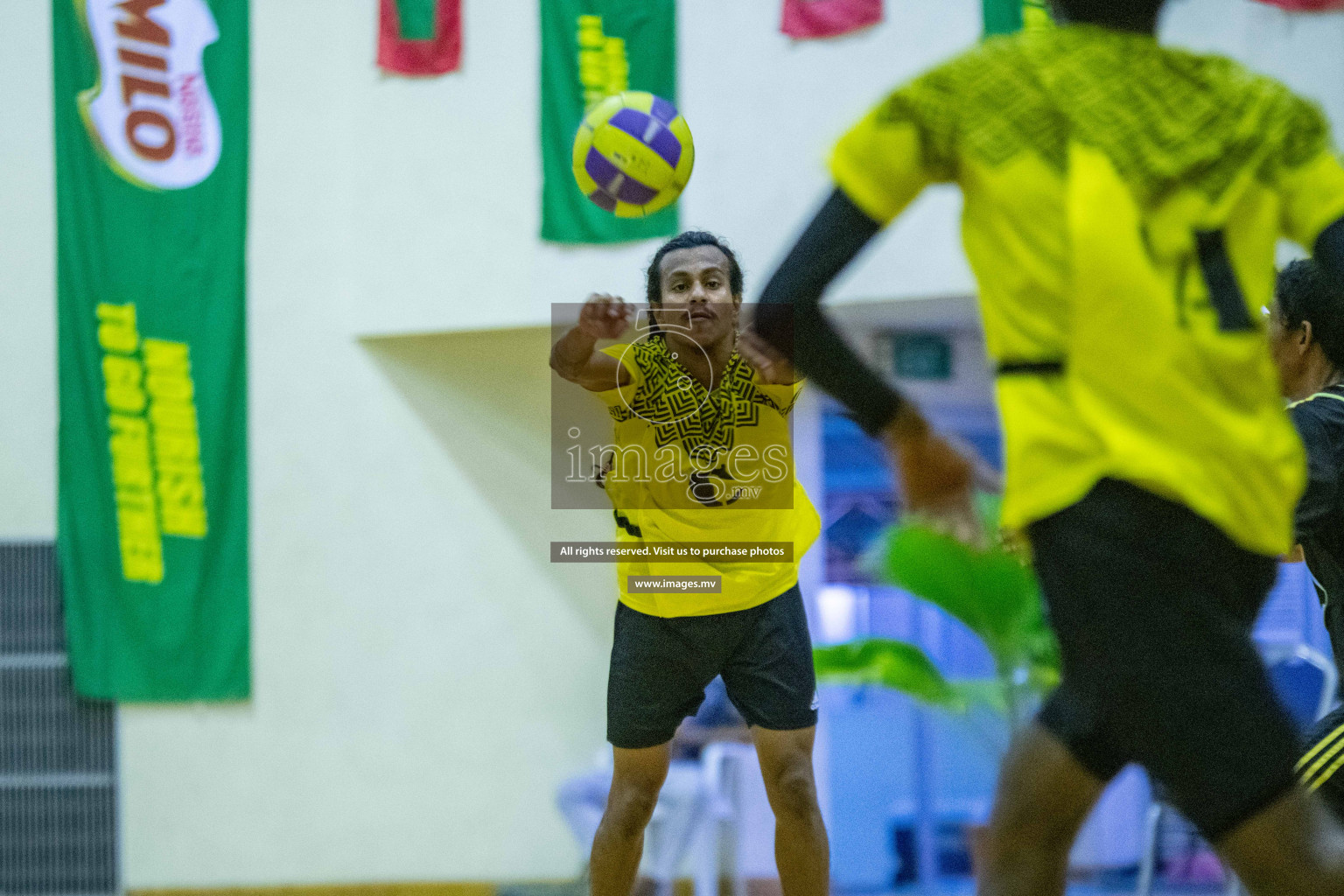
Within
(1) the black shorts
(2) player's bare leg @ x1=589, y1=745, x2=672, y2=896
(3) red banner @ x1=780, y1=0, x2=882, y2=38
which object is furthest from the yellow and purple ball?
(3) red banner @ x1=780, y1=0, x2=882, y2=38

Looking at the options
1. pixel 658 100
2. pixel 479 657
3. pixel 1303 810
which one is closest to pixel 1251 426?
pixel 1303 810

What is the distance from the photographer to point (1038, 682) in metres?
4.70

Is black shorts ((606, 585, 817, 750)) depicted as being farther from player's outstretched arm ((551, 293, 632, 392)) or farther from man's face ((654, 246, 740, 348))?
man's face ((654, 246, 740, 348))

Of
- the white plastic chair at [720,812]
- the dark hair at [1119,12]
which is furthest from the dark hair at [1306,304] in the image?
the white plastic chair at [720,812]

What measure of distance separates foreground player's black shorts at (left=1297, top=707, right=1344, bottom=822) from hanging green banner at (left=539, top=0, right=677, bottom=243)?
3705mm

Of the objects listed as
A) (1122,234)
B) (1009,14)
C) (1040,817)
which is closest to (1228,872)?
(1009,14)

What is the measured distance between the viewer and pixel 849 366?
51.3 inches

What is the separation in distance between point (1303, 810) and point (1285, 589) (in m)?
5.34

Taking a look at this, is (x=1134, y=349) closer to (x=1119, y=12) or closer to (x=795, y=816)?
(x=1119, y=12)

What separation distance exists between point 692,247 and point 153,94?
4.24m

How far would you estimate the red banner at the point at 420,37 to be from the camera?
5516 millimetres

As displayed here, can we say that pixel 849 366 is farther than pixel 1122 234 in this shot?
Yes

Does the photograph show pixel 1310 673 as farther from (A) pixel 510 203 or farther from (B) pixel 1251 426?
(B) pixel 1251 426

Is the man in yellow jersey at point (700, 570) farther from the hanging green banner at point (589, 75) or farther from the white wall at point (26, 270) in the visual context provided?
the white wall at point (26, 270)
